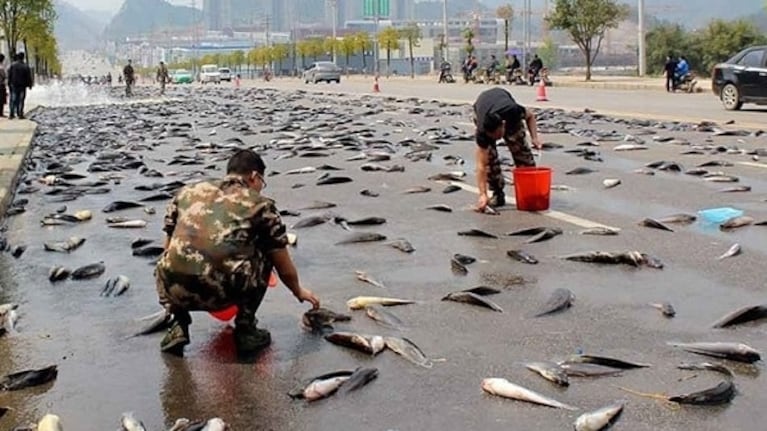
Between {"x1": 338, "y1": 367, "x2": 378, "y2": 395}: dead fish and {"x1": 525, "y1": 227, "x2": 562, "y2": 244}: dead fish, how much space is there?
12.5 ft

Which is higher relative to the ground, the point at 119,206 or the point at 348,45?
the point at 348,45

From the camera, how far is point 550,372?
529 centimetres

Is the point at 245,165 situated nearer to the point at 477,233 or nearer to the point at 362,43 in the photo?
the point at 477,233

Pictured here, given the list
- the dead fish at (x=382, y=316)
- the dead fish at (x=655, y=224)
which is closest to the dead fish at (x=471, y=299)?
the dead fish at (x=382, y=316)

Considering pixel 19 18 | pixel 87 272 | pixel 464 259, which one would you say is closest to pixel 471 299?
pixel 464 259

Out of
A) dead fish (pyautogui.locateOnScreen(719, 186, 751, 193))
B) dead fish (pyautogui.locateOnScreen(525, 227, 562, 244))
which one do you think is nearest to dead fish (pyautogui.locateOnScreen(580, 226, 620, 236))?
dead fish (pyautogui.locateOnScreen(525, 227, 562, 244))

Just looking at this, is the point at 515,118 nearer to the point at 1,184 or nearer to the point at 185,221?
the point at 185,221

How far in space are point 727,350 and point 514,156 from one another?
5926 mm

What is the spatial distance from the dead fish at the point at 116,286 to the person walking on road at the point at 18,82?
78.4 ft

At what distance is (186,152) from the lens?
19031 mm

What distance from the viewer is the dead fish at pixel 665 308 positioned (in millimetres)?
6470

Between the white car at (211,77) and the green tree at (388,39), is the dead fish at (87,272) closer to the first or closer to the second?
the white car at (211,77)

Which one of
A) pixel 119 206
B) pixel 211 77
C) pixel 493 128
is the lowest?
pixel 119 206

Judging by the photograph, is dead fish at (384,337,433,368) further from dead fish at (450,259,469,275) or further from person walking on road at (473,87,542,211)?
person walking on road at (473,87,542,211)
